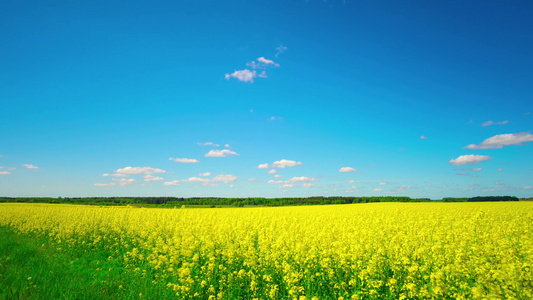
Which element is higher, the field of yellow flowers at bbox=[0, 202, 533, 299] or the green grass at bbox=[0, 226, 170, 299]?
the field of yellow flowers at bbox=[0, 202, 533, 299]

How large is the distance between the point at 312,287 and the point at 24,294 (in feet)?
21.2

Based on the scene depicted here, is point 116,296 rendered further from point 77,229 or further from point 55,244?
point 77,229

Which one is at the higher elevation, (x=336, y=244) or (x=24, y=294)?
(x=336, y=244)

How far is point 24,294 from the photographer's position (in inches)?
227

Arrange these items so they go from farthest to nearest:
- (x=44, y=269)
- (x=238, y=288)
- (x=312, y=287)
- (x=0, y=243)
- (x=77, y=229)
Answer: (x=77, y=229) < (x=0, y=243) < (x=44, y=269) < (x=238, y=288) < (x=312, y=287)

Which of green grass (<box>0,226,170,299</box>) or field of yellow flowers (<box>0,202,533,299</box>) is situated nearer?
field of yellow flowers (<box>0,202,533,299</box>)

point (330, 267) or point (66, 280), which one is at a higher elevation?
point (330, 267)

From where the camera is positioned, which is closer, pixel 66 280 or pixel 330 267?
pixel 330 267

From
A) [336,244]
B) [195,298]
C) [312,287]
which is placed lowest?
[195,298]

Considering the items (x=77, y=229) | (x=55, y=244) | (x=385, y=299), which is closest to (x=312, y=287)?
(x=385, y=299)

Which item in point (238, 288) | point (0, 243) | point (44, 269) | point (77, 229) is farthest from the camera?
point (77, 229)

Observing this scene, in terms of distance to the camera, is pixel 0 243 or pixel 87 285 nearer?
pixel 87 285

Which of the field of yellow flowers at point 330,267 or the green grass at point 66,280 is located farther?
the green grass at point 66,280

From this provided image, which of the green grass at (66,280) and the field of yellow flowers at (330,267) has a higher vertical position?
the field of yellow flowers at (330,267)
